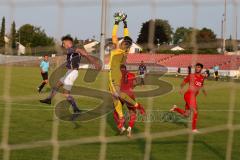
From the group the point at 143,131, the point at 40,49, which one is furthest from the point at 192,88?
the point at 40,49

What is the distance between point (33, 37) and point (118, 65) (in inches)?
101

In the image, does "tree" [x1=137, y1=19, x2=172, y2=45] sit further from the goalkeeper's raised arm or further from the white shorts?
the white shorts

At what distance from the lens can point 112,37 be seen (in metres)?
7.76

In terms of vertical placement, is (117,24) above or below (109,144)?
above

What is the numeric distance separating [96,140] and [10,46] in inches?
112

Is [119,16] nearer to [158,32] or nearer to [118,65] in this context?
[118,65]

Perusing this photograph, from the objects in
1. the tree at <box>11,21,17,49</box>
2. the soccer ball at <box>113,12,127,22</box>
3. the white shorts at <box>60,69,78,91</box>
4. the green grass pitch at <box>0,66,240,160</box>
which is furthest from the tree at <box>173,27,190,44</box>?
the white shorts at <box>60,69,78,91</box>

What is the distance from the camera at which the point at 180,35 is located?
220 inches

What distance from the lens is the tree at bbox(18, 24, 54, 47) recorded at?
5.31 m

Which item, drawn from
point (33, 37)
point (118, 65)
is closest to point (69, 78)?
point (118, 65)

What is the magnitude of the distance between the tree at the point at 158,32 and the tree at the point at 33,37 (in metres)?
1.12

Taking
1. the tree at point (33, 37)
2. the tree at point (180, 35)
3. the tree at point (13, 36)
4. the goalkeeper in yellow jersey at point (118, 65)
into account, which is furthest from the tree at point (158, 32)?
the tree at point (13, 36)

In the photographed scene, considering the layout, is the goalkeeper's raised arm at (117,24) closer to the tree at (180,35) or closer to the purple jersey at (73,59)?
the purple jersey at (73,59)

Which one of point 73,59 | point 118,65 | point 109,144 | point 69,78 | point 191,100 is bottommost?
point 109,144
